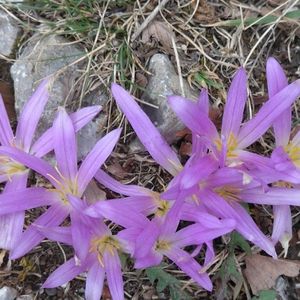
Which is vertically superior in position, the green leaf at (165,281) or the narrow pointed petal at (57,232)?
the narrow pointed petal at (57,232)

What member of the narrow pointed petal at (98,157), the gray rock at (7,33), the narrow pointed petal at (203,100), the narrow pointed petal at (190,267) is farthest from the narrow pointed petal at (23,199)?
the gray rock at (7,33)

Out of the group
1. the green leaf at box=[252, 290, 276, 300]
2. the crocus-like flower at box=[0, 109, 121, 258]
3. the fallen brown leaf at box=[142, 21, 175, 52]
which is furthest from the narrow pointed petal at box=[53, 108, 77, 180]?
the green leaf at box=[252, 290, 276, 300]

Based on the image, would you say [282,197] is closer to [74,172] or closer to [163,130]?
[163,130]

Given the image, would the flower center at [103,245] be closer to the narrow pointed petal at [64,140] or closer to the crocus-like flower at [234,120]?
the narrow pointed petal at [64,140]

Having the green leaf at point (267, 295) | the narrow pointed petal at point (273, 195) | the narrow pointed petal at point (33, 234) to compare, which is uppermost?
the narrow pointed petal at point (33, 234)

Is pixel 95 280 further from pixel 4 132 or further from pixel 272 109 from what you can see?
pixel 272 109

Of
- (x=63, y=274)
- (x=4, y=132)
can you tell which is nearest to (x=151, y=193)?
(x=63, y=274)
